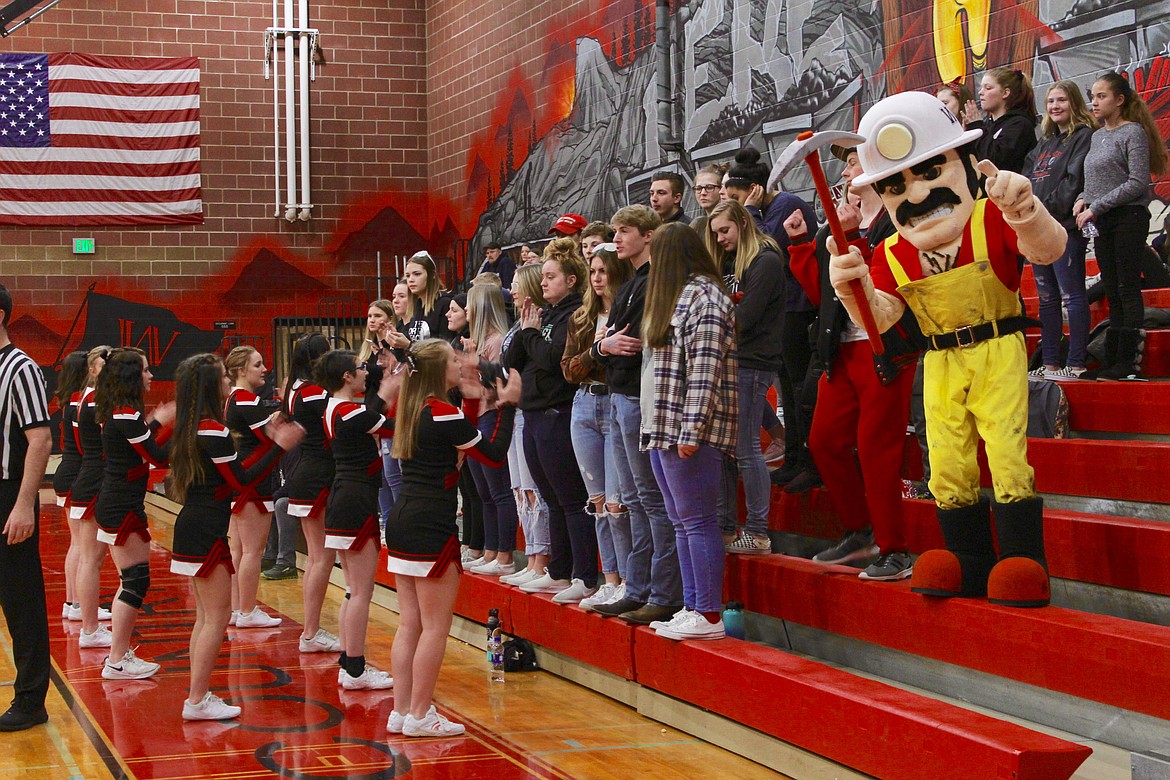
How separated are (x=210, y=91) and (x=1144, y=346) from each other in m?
12.9

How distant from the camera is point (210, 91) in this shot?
51.1 ft

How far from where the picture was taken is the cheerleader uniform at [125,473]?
6.23 metres

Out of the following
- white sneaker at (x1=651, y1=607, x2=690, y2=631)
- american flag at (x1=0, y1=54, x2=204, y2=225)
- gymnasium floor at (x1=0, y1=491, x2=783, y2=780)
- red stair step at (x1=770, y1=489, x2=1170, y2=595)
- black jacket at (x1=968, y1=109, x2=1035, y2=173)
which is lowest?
gymnasium floor at (x1=0, y1=491, x2=783, y2=780)

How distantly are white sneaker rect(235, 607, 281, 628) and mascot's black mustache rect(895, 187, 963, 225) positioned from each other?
463 cm

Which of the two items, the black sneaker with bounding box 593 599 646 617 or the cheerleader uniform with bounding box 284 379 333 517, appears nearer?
the black sneaker with bounding box 593 599 646 617

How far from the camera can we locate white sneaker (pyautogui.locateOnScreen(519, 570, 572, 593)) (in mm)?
6066

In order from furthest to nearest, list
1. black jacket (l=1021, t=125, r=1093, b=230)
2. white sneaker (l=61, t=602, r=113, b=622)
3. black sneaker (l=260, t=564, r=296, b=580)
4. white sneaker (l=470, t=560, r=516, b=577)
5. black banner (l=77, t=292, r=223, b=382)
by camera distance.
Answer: black banner (l=77, t=292, r=223, b=382) < black sneaker (l=260, t=564, r=296, b=580) < white sneaker (l=61, t=602, r=113, b=622) < white sneaker (l=470, t=560, r=516, b=577) < black jacket (l=1021, t=125, r=1093, b=230)

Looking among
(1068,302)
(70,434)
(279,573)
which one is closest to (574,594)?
(1068,302)

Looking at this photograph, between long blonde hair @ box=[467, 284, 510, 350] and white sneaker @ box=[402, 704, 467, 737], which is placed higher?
long blonde hair @ box=[467, 284, 510, 350]

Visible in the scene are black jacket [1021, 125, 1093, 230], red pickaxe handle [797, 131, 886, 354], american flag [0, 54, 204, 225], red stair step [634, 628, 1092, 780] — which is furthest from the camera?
american flag [0, 54, 204, 225]

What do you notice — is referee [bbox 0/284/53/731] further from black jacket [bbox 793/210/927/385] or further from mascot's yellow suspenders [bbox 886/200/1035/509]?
mascot's yellow suspenders [bbox 886/200/1035/509]

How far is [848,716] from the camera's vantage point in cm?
383

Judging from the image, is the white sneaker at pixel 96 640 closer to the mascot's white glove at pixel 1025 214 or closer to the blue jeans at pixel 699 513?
the blue jeans at pixel 699 513

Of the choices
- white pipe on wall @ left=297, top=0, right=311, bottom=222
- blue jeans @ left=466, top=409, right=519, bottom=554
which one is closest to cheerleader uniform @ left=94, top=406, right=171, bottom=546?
blue jeans @ left=466, top=409, right=519, bottom=554
